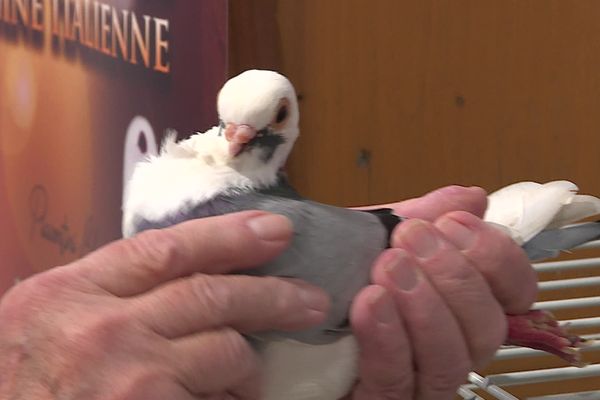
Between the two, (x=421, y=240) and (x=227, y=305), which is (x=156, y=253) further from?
(x=421, y=240)

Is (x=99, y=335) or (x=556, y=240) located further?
(x=556, y=240)

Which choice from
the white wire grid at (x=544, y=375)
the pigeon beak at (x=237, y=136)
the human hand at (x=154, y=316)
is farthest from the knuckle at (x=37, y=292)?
the white wire grid at (x=544, y=375)

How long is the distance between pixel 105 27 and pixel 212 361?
710 mm

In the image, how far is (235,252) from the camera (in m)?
0.38

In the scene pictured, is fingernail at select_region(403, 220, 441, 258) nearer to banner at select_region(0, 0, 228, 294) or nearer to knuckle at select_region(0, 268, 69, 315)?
knuckle at select_region(0, 268, 69, 315)

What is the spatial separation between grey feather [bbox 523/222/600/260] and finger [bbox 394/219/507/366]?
6 centimetres

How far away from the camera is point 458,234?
460 millimetres

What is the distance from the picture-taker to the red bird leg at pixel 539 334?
500mm

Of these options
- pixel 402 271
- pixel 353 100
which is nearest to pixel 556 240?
pixel 402 271

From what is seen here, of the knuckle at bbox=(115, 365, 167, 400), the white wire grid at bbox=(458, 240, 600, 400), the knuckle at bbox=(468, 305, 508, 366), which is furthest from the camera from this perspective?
the white wire grid at bbox=(458, 240, 600, 400)

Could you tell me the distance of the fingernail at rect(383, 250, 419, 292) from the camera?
427 millimetres

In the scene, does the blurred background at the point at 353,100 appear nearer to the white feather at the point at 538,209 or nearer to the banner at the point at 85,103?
the banner at the point at 85,103

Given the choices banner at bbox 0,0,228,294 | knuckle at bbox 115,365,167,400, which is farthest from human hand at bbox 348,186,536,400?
banner at bbox 0,0,228,294

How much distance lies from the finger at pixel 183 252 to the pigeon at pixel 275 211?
0.02m
